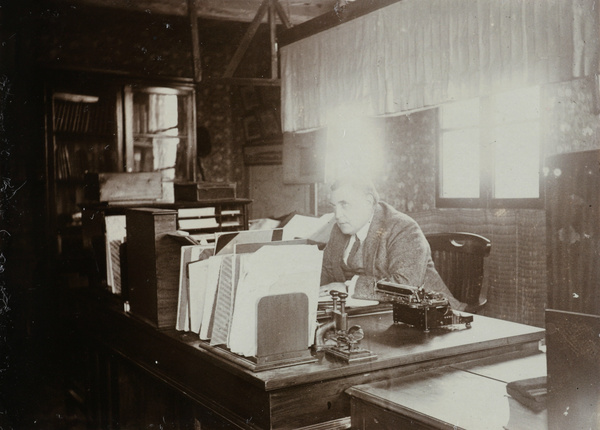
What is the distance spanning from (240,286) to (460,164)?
10.5ft

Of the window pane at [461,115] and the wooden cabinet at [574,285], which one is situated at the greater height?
the window pane at [461,115]

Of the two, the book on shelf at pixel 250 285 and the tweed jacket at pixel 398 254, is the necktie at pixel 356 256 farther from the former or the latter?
the book on shelf at pixel 250 285

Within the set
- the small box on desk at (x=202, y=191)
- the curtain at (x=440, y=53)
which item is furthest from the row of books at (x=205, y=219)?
the curtain at (x=440, y=53)

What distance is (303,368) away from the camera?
1.66 metres

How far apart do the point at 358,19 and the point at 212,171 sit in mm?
3271

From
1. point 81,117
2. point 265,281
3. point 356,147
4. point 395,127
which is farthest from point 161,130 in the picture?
point 265,281

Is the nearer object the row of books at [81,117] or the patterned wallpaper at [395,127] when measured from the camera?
the patterned wallpaper at [395,127]

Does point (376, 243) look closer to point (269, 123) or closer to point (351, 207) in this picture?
point (351, 207)

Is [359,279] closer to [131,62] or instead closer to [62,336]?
[62,336]

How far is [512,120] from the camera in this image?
4.14 m

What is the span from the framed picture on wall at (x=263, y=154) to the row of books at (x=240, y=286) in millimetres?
4272

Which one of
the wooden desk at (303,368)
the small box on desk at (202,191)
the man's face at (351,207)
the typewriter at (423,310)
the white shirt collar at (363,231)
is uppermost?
the small box on desk at (202,191)

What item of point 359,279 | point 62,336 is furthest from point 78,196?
point 359,279

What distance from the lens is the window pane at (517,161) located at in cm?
400
